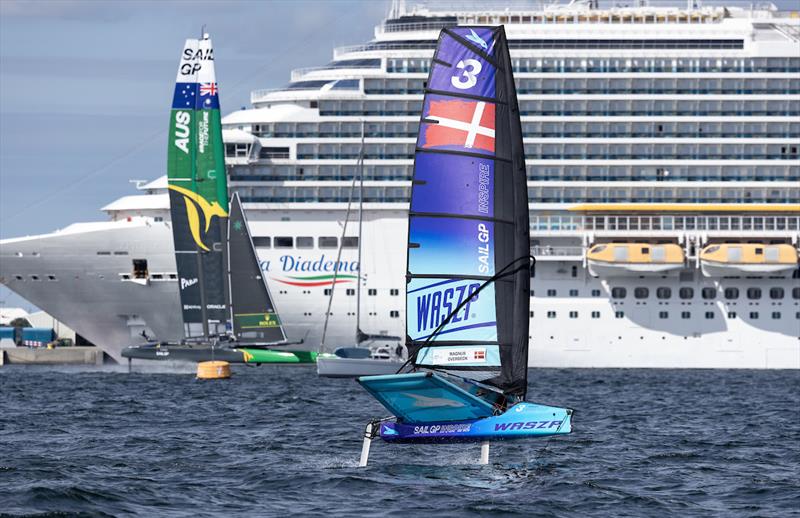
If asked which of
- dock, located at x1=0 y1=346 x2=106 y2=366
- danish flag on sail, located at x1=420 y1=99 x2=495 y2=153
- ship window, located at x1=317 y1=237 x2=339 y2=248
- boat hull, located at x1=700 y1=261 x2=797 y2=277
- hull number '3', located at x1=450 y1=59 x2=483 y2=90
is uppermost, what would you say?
hull number '3', located at x1=450 y1=59 x2=483 y2=90

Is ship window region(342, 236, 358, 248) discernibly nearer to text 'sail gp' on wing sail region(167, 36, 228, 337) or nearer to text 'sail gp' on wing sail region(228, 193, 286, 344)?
text 'sail gp' on wing sail region(228, 193, 286, 344)

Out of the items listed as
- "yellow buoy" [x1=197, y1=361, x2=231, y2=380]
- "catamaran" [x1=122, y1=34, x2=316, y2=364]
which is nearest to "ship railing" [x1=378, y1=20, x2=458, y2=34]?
"catamaran" [x1=122, y1=34, x2=316, y2=364]

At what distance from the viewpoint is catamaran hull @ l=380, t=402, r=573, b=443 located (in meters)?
21.4

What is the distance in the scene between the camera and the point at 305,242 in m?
59.3

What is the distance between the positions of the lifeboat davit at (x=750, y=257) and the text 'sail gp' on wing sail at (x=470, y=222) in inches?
1504

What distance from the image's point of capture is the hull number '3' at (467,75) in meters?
22.6

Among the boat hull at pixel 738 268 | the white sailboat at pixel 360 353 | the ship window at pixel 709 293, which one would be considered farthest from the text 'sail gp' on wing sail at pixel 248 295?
the ship window at pixel 709 293

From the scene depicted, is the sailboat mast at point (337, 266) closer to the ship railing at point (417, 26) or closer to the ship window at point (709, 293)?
the ship railing at point (417, 26)

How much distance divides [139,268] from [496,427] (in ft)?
127

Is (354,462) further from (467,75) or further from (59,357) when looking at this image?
(59,357)

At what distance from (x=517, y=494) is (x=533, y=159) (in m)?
42.2

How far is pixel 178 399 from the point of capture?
37969 millimetres

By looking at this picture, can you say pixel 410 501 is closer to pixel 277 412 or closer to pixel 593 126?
pixel 277 412

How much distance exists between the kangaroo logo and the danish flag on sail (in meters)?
33.5
